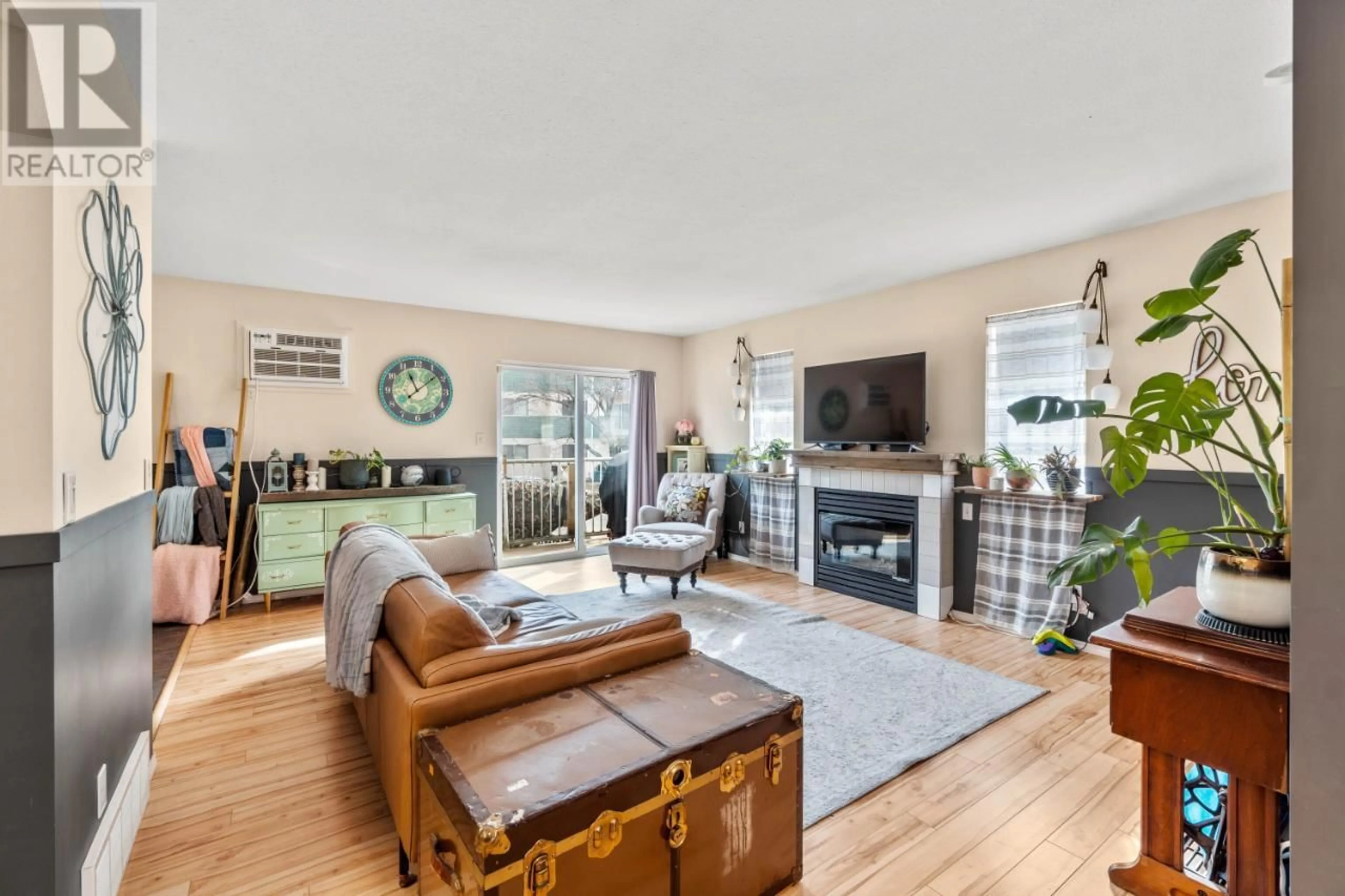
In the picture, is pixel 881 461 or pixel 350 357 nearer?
pixel 881 461

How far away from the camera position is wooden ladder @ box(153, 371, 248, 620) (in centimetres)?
408

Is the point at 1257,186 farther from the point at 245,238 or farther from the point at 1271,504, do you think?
the point at 245,238

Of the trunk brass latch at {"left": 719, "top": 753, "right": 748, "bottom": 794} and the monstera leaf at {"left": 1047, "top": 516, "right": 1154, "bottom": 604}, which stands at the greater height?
the monstera leaf at {"left": 1047, "top": 516, "right": 1154, "bottom": 604}

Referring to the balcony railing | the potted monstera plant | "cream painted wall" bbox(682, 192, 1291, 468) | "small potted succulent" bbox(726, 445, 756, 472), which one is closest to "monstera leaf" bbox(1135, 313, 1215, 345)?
the potted monstera plant

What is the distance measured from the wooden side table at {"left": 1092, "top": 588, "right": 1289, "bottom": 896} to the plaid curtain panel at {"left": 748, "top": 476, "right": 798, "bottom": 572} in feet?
12.2

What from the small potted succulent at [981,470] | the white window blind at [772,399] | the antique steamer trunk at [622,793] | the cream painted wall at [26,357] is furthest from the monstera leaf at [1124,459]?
the white window blind at [772,399]

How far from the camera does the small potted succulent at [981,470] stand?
390cm

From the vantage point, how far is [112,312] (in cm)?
162

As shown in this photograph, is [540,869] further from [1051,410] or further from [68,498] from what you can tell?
[1051,410]

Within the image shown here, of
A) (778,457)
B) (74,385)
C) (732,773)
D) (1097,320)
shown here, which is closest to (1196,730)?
(732,773)

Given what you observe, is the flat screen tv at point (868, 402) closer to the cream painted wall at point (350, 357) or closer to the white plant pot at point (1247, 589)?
the cream painted wall at point (350, 357)

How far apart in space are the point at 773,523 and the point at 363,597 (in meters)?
4.13

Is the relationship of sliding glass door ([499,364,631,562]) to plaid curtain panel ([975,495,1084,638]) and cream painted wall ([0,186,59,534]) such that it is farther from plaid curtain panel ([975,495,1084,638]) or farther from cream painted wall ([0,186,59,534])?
cream painted wall ([0,186,59,534])

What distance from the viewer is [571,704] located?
5.14 ft
